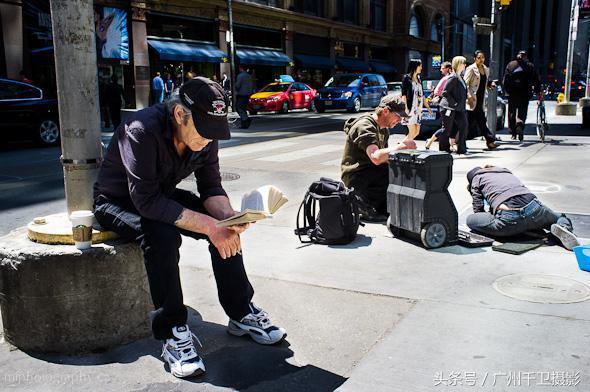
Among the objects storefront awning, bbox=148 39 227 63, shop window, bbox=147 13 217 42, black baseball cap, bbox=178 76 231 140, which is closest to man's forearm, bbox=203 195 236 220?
black baseball cap, bbox=178 76 231 140

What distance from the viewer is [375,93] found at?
2867 cm

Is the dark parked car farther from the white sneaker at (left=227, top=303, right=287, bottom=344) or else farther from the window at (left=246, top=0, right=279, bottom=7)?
the window at (left=246, top=0, right=279, bottom=7)

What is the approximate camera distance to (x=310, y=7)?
132 feet

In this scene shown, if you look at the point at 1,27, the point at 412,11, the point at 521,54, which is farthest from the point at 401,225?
the point at 412,11

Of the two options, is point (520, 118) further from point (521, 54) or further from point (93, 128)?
point (93, 128)

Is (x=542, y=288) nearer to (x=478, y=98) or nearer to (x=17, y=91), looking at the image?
(x=478, y=98)

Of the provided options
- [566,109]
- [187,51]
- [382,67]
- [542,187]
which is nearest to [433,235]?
[542,187]

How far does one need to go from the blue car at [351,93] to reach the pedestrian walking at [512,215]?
21.9 metres

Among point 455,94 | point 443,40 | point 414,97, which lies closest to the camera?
point 455,94

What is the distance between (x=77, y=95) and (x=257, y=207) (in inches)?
55.3

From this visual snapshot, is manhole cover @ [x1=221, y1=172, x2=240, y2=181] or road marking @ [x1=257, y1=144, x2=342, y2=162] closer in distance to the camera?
manhole cover @ [x1=221, y1=172, x2=240, y2=181]

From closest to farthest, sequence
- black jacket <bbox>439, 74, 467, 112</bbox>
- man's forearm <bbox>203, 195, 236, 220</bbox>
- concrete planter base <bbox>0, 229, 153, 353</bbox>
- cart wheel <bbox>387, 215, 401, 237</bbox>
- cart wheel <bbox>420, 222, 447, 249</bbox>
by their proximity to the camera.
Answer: concrete planter base <bbox>0, 229, 153, 353</bbox>, man's forearm <bbox>203, 195, 236, 220</bbox>, cart wheel <bbox>420, 222, 447, 249</bbox>, cart wheel <bbox>387, 215, 401, 237</bbox>, black jacket <bbox>439, 74, 467, 112</bbox>

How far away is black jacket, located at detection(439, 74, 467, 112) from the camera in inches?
415

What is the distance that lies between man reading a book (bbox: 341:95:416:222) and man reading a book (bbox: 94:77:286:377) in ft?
9.34
